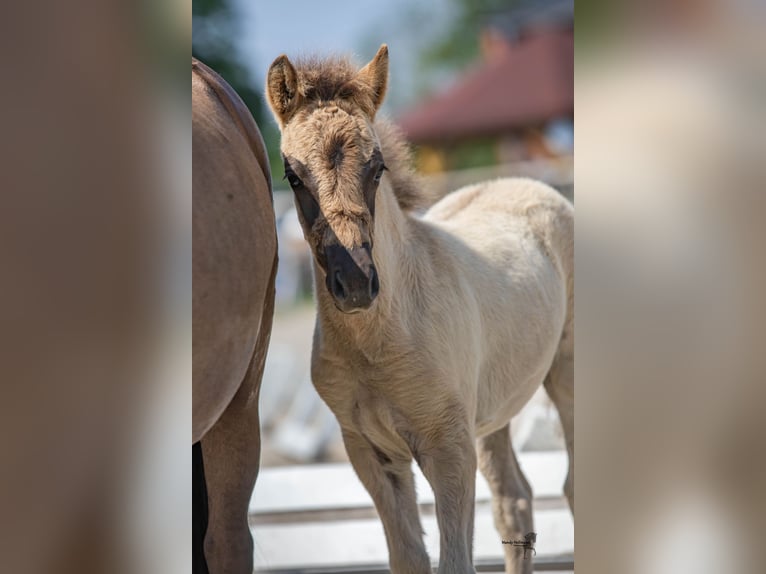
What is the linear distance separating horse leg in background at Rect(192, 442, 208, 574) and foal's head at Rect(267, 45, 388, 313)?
52cm

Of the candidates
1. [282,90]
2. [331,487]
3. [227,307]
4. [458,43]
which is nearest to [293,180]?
[282,90]

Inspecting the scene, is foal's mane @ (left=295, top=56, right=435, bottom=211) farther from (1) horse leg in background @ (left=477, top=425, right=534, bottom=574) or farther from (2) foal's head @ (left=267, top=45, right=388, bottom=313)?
(1) horse leg in background @ (left=477, top=425, right=534, bottom=574)

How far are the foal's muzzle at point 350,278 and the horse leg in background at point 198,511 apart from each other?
51 cm

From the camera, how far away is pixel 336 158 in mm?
2367

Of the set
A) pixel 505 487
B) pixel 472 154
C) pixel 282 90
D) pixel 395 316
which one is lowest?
pixel 505 487

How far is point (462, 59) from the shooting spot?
34031 millimetres

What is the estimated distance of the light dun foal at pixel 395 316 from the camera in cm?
236

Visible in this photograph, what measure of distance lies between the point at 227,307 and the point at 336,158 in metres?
0.70

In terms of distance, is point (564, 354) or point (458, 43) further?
point (458, 43)

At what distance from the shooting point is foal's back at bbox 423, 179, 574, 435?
3143mm

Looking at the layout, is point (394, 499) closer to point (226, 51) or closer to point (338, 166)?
point (338, 166)

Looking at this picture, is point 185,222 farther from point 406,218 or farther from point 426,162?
point 426,162

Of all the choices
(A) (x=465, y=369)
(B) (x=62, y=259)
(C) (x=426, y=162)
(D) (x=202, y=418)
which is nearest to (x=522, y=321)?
(A) (x=465, y=369)

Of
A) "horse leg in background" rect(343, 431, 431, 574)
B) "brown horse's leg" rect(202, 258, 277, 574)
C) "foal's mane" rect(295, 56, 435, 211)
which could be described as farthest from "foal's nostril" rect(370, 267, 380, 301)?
"horse leg in background" rect(343, 431, 431, 574)
